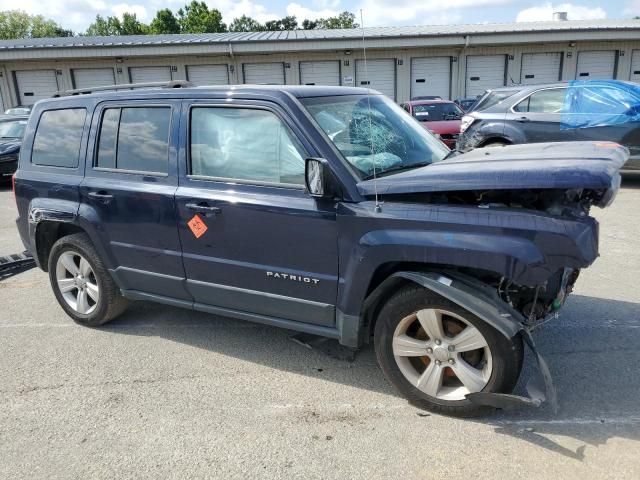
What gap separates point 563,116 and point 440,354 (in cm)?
763

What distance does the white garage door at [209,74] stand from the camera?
25.7 meters

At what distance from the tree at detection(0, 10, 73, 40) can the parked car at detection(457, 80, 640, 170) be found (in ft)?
258

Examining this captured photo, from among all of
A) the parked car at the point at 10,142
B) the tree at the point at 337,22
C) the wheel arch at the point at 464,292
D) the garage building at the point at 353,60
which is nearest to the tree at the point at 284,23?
the tree at the point at 337,22

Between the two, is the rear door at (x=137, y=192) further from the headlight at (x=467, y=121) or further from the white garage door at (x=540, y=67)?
the white garage door at (x=540, y=67)

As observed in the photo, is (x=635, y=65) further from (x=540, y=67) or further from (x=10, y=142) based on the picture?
(x=10, y=142)

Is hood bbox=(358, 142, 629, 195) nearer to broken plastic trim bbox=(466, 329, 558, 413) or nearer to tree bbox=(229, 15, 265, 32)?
broken plastic trim bbox=(466, 329, 558, 413)

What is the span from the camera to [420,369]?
126 inches

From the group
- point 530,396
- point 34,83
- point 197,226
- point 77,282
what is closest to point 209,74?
point 34,83

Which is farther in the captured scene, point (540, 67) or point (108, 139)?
point (540, 67)

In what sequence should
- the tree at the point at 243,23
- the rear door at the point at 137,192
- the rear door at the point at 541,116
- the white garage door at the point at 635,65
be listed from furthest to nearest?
1. the tree at the point at 243,23
2. the white garage door at the point at 635,65
3. the rear door at the point at 541,116
4. the rear door at the point at 137,192

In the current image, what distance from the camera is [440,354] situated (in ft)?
9.80

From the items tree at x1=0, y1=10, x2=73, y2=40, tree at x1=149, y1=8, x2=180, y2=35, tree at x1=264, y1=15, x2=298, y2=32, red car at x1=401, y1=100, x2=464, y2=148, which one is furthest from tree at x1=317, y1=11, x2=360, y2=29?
red car at x1=401, y1=100, x2=464, y2=148

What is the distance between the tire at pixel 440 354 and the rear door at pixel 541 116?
281 inches

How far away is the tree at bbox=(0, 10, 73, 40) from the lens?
6981 cm
